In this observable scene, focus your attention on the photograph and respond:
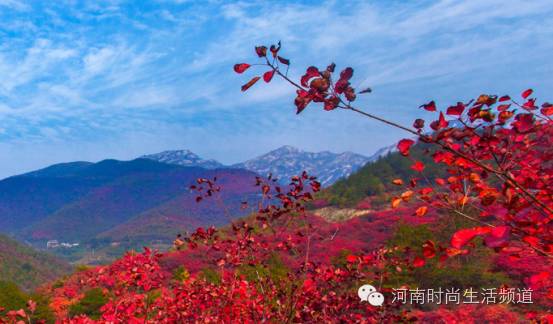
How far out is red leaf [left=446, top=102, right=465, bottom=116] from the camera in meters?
2.14

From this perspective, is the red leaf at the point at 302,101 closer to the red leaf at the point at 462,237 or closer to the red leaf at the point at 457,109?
the red leaf at the point at 457,109

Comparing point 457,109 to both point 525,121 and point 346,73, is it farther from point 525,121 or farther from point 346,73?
point 346,73

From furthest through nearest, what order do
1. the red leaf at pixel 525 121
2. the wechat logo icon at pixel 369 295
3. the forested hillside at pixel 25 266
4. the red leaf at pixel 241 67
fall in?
1. the forested hillside at pixel 25 266
2. the wechat logo icon at pixel 369 295
3. the red leaf at pixel 241 67
4. the red leaf at pixel 525 121

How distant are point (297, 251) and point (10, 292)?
1836cm

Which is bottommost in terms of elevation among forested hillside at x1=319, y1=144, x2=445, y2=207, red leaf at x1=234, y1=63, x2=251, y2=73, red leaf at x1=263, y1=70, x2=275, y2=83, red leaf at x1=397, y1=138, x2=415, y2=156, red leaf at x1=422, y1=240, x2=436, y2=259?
red leaf at x1=422, y1=240, x2=436, y2=259

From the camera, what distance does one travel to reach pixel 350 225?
38250mm

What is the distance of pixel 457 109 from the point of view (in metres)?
2.15

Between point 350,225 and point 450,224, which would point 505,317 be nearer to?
point 450,224

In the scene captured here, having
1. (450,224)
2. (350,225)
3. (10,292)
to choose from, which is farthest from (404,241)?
(350,225)

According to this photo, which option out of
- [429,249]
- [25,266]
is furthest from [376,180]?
[429,249]

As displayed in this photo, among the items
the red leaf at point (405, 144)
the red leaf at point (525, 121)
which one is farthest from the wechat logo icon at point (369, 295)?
the red leaf at point (525, 121)

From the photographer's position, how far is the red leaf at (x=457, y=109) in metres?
2.14

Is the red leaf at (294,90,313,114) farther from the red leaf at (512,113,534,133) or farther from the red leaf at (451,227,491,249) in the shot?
the red leaf at (512,113,534,133)

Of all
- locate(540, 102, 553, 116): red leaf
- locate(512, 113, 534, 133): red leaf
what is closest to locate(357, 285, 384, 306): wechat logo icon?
locate(540, 102, 553, 116): red leaf
